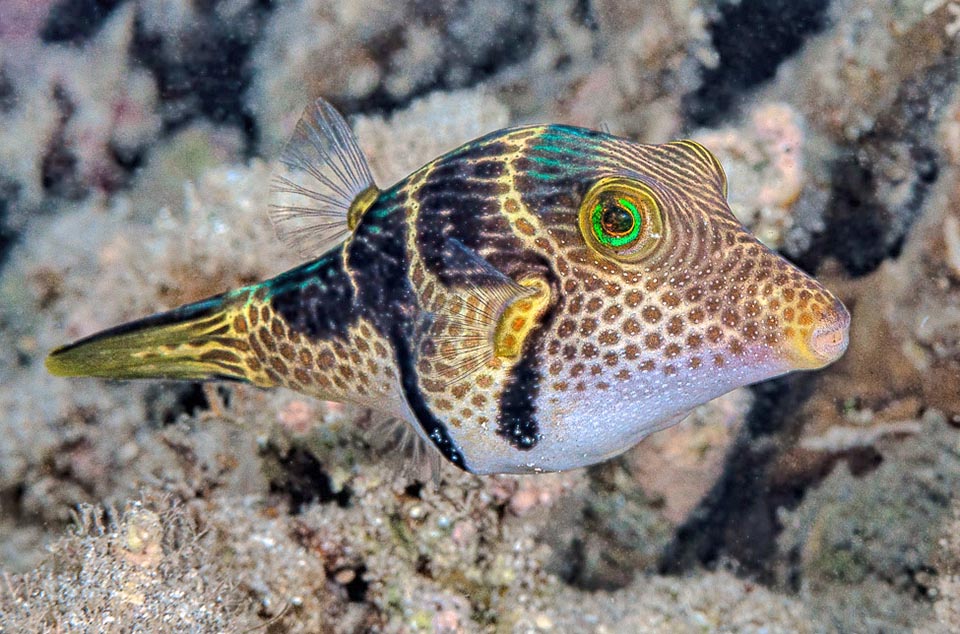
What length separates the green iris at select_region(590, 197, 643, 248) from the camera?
1.55 m

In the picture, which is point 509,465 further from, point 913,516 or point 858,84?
point 858,84

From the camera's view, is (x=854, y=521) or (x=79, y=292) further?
(x=79, y=292)

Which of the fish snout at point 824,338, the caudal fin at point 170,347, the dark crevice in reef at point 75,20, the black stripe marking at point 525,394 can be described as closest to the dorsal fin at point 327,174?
the caudal fin at point 170,347

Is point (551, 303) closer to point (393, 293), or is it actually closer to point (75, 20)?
point (393, 293)

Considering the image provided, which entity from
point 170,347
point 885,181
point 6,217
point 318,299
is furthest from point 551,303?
point 6,217

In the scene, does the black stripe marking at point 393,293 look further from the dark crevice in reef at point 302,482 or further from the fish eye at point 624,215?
the dark crevice in reef at point 302,482

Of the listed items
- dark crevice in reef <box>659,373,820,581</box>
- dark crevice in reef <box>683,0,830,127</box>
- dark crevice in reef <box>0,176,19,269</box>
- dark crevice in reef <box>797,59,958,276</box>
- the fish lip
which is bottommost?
dark crevice in reef <box>659,373,820,581</box>

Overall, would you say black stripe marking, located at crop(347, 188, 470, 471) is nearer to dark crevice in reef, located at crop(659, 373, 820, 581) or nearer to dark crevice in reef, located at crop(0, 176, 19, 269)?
dark crevice in reef, located at crop(659, 373, 820, 581)

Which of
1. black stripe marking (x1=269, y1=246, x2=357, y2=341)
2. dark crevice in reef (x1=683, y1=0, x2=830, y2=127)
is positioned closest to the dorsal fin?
black stripe marking (x1=269, y1=246, x2=357, y2=341)

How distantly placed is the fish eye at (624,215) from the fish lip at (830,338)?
40cm

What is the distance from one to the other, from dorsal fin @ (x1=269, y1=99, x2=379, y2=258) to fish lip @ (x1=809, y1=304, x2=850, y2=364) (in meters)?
1.24

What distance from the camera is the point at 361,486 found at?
9.30 feet

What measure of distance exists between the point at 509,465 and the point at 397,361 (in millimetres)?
400

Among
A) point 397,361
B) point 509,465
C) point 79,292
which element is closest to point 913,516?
point 509,465
